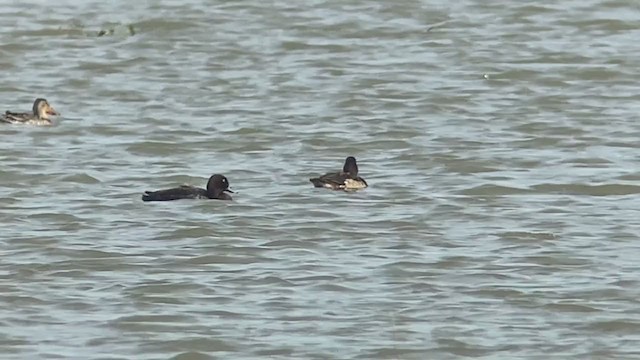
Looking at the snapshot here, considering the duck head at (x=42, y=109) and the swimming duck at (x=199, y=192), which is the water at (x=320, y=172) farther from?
the duck head at (x=42, y=109)

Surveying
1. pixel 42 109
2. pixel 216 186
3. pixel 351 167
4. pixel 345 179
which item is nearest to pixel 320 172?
pixel 351 167

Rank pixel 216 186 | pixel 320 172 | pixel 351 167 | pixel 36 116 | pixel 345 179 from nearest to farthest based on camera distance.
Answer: pixel 216 186, pixel 345 179, pixel 351 167, pixel 320 172, pixel 36 116

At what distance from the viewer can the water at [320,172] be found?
11.0 metres

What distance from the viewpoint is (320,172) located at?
51.5ft

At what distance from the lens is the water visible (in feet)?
36.1

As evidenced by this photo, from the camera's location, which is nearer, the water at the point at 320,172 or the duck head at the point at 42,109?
the water at the point at 320,172

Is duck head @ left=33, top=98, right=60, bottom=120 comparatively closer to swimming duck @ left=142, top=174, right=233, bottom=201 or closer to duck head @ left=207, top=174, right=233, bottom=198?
swimming duck @ left=142, top=174, right=233, bottom=201

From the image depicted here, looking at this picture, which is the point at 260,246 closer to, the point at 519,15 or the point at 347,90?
the point at 347,90

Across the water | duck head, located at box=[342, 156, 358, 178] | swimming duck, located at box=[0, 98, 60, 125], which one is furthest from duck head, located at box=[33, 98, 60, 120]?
duck head, located at box=[342, 156, 358, 178]

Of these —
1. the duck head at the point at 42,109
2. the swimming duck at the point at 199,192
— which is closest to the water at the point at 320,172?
the swimming duck at the point at 199,192

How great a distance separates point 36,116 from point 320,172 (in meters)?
2.93

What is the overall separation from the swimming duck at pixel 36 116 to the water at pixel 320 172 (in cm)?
12

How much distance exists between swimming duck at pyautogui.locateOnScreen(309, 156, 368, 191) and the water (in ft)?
0.26

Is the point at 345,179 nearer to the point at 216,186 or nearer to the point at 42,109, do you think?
the point at 216,186
